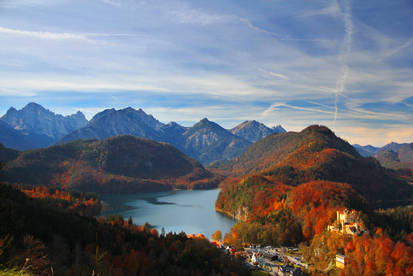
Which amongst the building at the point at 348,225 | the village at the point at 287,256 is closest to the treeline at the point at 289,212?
the building at the point at 348,225

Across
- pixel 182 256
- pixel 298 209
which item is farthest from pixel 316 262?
pixel 298 209

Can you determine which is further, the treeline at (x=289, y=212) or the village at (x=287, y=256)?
the treeline at (x=289, y=212)

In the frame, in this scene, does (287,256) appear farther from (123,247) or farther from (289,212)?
(289,212)

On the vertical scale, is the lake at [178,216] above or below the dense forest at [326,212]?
below

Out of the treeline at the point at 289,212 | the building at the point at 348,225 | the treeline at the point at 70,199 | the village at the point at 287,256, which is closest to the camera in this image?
the village at the point at 287,256

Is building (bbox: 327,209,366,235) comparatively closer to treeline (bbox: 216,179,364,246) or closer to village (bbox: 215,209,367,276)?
village (bbox: 215,209,367,276)

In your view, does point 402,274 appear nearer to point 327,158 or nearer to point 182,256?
point 182,256

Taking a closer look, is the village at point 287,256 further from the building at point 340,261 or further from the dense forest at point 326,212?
the dense forest at point 326,212

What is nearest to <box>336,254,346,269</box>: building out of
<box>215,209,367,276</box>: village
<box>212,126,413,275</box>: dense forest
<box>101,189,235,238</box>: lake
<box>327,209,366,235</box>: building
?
<box>215,209,367,276</box>: village
